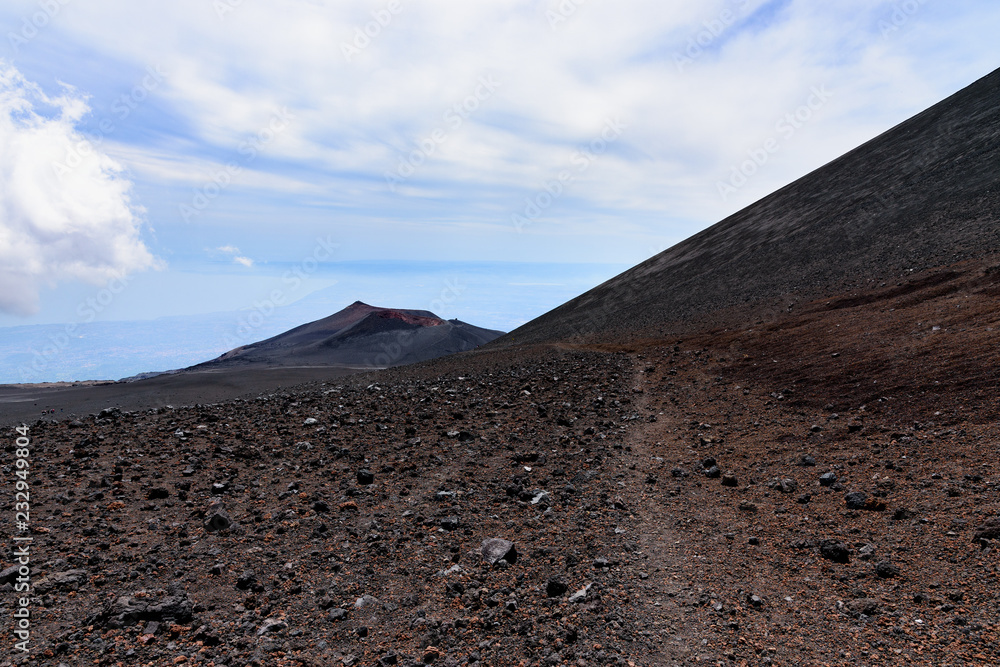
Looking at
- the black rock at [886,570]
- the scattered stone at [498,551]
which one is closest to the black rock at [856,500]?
the black rock at [886,570]

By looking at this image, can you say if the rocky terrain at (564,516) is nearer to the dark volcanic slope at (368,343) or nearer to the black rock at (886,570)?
the black rock at (886,570)

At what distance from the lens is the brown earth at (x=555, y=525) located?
161 inches

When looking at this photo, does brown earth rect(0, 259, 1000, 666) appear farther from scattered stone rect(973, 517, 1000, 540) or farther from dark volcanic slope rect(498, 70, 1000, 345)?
dark volcanic slope rect(498, 70, 1000, 345)

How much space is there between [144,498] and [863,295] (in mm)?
18657

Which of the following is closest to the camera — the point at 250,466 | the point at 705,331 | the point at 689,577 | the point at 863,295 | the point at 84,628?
the point at 84,628

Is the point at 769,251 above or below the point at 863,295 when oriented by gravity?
above

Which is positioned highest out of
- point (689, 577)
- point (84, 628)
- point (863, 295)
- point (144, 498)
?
point (863, 295)

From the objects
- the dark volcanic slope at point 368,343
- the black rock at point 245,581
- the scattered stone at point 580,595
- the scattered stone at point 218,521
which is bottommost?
the scattered stone at point 580,595

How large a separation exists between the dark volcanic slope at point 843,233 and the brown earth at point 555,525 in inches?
337

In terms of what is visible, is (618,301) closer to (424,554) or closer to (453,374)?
(453,374)

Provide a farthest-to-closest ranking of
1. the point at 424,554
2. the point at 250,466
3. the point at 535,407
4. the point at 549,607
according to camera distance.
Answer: the point at 535,407 → the point at 250,466 → the point at 424,554 → the point at 549,607

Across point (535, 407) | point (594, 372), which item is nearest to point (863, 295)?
point (594, 372)

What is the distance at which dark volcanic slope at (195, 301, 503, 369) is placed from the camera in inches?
1806

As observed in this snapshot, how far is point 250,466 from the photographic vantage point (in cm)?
799
